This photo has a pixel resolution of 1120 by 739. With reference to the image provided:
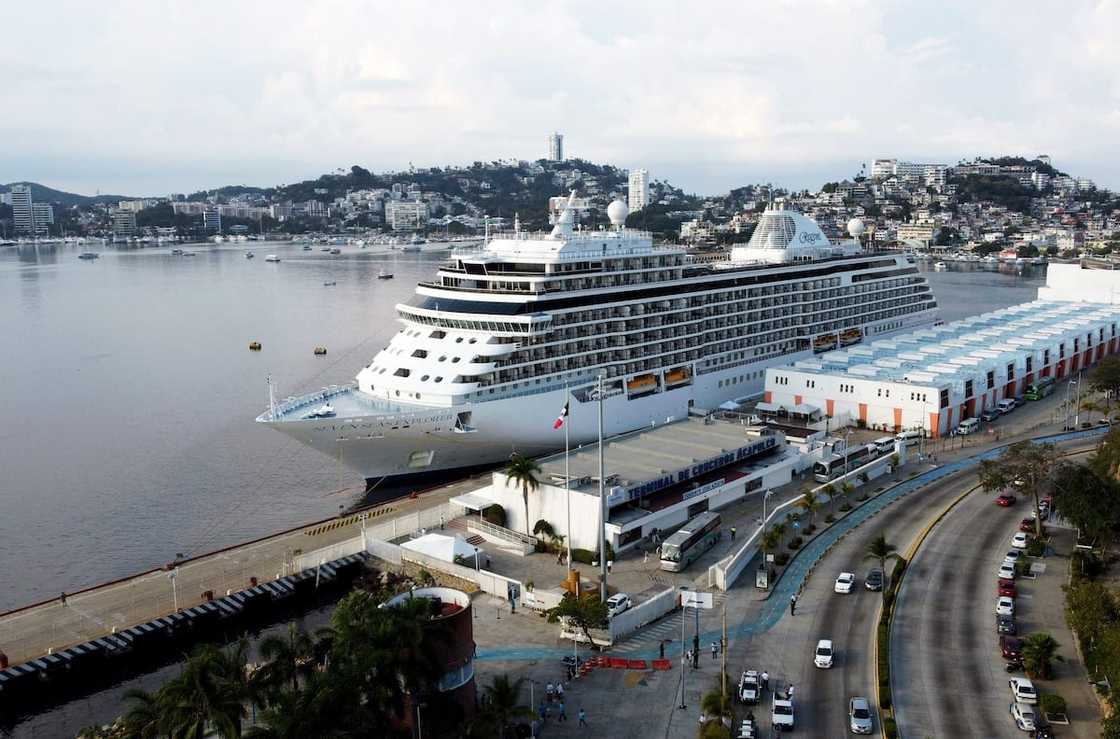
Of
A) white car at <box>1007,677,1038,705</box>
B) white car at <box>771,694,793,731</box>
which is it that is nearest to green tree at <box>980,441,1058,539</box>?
white car at <box>1007,677,1038,705</box>

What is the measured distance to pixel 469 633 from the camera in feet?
57.1

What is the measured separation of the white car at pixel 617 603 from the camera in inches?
859

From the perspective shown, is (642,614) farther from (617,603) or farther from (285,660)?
(285,660)

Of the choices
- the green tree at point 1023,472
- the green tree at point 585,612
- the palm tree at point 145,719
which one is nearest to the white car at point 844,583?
the green tree at point 585,612

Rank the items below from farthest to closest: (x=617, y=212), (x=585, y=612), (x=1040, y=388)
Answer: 1. (x=1040, y=388)
2. (x=617, y=212)
3. (x=585, y=612)

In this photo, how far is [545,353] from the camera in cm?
3403

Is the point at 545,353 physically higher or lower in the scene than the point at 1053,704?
higher

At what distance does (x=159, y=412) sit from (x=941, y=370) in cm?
3943

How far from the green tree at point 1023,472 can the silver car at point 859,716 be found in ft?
39.7

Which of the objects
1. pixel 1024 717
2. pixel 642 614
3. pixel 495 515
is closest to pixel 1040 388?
pixel 495 515

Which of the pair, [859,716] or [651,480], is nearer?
[859,716]

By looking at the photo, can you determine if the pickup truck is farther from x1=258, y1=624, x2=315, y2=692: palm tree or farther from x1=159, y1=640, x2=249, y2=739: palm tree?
x1=159, y1=640, x2=249, y2=739: palm tree

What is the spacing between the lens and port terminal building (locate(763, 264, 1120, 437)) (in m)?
39.4

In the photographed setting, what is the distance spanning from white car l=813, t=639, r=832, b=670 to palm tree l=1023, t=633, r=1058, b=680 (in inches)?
151
